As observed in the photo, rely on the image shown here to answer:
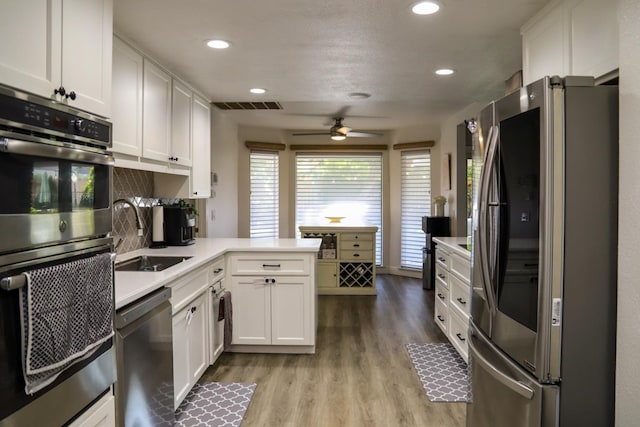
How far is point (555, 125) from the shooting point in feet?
4.89

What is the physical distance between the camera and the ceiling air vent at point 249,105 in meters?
4.64

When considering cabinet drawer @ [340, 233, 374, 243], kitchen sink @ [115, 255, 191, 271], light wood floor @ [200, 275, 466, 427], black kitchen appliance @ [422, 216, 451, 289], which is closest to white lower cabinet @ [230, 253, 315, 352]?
light wood floor @ [200, 275, 466, 427]

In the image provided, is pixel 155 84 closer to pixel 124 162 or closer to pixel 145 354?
pixel 124 162

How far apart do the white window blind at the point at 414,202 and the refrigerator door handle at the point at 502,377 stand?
4537 millimetres

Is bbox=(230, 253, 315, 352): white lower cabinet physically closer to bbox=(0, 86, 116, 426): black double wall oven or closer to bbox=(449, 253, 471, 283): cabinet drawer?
bbox=(449, 253, 471, 283): cabinet drawer

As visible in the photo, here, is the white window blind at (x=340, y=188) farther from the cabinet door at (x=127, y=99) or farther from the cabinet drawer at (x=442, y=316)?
the cabinet door at (x=127, y=99)

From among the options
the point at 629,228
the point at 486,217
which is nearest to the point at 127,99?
the point at 486,217

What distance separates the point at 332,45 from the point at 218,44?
28.8 inches

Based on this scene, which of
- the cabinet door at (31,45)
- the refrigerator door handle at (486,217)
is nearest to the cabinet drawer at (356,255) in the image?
the refrigerator door handle at (486,217)

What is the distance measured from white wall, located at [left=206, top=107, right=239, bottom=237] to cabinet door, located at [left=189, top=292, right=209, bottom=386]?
2102 mm

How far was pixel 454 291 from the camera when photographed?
3.33 metres

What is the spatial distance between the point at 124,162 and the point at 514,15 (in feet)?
7.65

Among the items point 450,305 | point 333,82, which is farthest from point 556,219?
point 333,82

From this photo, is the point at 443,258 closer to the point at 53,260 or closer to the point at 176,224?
the point at 176,224
